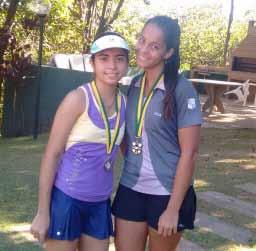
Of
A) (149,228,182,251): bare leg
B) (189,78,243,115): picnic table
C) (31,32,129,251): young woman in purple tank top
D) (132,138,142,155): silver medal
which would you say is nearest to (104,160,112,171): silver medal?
(31,32,129,251): young woman in purple tank top

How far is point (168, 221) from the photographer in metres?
2.42

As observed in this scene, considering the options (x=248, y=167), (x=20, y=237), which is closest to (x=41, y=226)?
(x=20, y=237)

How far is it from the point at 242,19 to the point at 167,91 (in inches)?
1295

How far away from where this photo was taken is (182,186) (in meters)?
2.41

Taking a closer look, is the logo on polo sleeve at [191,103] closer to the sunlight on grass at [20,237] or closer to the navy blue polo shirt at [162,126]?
the navy blue polo shirt at [162,126]

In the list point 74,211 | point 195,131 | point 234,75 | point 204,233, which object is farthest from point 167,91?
point 234,75

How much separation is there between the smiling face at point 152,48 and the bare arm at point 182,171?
32 centimetres

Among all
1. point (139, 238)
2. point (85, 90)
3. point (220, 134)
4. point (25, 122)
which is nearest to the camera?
point (85, 90)

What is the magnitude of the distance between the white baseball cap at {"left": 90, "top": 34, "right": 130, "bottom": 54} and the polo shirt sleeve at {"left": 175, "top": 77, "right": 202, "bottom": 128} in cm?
30

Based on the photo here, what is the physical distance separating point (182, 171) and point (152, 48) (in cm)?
54

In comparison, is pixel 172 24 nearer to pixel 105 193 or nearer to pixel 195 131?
pixel 195 131

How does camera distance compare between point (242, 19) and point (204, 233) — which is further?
point (242, 19)

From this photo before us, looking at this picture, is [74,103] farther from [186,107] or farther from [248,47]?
[248,47]

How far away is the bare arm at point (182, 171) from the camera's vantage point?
2.40 meters
